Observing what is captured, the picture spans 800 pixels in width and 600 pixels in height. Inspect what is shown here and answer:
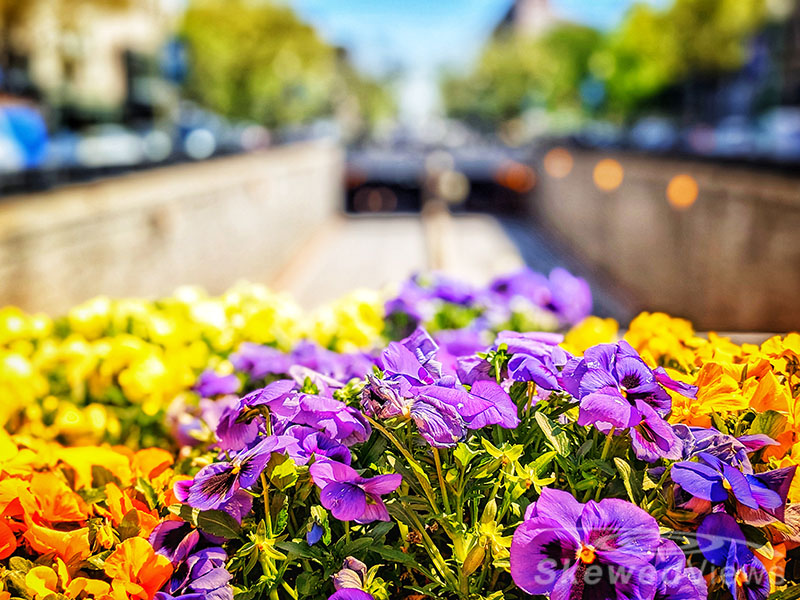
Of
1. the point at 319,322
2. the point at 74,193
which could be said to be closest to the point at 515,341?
the point at 319,322

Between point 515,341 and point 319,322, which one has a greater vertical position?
point 515,341

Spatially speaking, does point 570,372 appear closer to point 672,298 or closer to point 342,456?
point 342,456

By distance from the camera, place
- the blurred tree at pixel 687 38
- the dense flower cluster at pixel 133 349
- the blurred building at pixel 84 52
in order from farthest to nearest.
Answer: the blurred tree at pixel 687 38
the blurred building at pixel 84 52
the dense flower cluster at pixel 133 349

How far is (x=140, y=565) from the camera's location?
1.43 metres

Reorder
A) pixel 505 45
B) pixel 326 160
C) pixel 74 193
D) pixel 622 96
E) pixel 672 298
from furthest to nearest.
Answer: pixel 505 45
pixel 622 96
pixel 326 160
pixel 672 298
pixel 74 193

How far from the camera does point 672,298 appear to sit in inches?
404

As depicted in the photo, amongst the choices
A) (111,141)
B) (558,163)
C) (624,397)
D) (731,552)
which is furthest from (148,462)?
(111,141)

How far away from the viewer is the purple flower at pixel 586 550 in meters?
1.26

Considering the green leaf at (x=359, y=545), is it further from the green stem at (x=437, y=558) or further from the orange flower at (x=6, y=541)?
the orange flower at (x=6, y=541)

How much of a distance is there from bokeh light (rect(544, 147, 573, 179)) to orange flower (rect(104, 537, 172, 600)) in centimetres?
2003

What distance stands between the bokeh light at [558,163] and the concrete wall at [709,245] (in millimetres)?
6010

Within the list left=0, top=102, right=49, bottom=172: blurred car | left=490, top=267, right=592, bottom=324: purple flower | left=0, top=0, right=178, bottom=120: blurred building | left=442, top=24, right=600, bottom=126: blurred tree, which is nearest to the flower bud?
left=490, top=267, right=592, bottom=324: purple flower

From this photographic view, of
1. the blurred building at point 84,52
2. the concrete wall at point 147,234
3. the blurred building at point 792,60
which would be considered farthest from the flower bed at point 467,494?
the blurred building at point 792,60

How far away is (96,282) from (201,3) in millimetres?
49371
